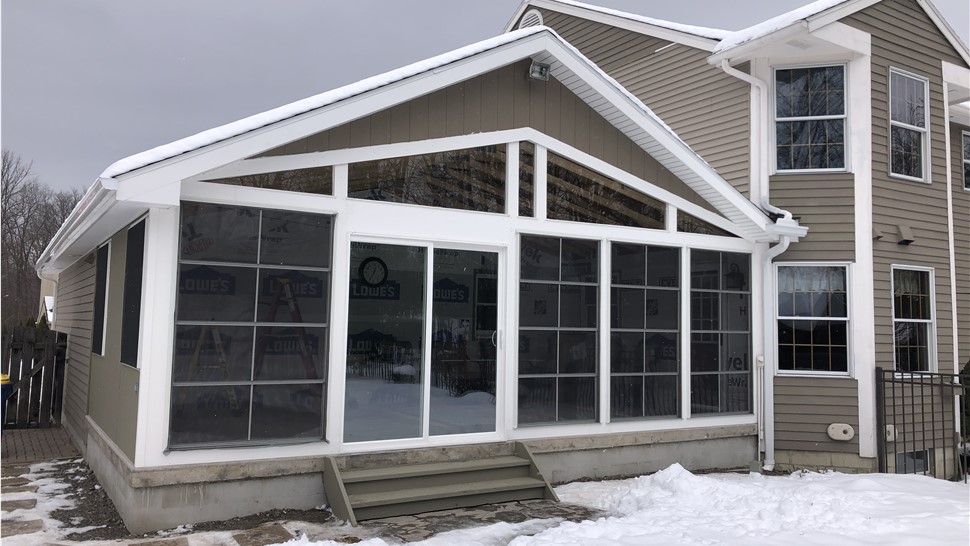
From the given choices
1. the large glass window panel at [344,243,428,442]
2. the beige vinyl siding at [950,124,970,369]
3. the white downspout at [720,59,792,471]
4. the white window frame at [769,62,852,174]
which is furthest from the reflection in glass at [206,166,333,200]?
the beige vinyl siding at [950,124,970,369]

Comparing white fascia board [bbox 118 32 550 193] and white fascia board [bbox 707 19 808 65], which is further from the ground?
white fascia board [bbox 707 19 808 65]

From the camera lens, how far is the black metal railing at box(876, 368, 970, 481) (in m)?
8.37

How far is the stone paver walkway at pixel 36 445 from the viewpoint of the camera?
8.09 m

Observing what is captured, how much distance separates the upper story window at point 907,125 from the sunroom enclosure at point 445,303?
271cm

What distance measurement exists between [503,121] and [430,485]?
138 inches

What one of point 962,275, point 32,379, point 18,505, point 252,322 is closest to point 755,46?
point 962,275

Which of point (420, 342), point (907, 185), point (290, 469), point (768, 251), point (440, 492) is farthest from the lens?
point (907, 185)

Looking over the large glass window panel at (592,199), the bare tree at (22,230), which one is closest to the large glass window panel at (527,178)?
the large glass window panel at (592,199)

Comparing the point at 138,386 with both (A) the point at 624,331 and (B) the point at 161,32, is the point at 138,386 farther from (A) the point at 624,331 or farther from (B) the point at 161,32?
(B) the point at 161,32

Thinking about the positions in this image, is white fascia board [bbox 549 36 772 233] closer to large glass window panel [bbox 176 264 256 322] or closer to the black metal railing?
the black metal railing

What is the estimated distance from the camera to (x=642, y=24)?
1102 cm

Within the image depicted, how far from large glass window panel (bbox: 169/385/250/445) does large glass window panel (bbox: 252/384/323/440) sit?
0.10m

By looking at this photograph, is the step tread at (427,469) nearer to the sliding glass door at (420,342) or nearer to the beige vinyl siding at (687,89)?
the sliding glass door at (420,342)

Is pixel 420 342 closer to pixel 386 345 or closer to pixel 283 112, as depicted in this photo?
pixel 386 345
